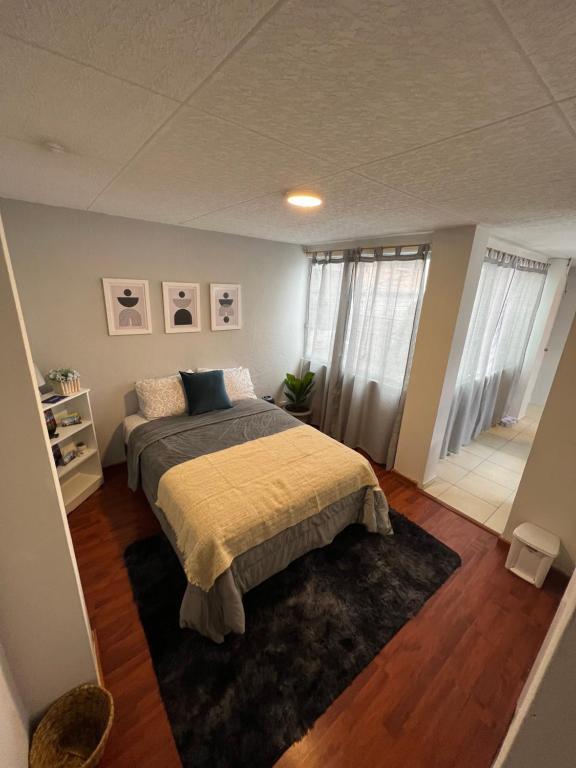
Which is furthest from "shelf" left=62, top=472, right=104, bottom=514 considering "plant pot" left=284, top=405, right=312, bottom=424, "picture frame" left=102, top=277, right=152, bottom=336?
"plant pot" left=284, top=405, right=312, bottom=424

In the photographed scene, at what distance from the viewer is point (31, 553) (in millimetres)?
996

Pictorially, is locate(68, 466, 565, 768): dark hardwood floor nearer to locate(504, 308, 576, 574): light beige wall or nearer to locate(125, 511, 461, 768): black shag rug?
locate(125, 511, 461, 768): black shag rug

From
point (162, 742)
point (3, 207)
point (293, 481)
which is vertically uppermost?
point (3, 207)

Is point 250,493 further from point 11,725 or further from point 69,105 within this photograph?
point 69,105

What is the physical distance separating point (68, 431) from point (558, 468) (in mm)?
3478

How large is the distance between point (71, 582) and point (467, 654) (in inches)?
75.5

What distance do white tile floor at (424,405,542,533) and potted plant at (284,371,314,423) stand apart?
1646mm

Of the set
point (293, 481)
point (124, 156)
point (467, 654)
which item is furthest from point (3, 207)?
point (467, 654)

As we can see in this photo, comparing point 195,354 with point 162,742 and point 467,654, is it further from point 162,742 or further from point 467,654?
point 467,654

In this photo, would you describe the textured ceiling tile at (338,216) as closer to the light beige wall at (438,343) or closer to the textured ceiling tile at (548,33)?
the light beige wall at (438,343)

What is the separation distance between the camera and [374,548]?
7.16ft

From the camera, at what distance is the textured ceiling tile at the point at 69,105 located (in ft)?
2.37

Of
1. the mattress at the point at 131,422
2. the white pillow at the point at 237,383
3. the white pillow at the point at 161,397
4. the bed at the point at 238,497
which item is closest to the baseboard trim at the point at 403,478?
the bed at the point at 238,497

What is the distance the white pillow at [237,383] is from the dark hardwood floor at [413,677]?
1.52m
